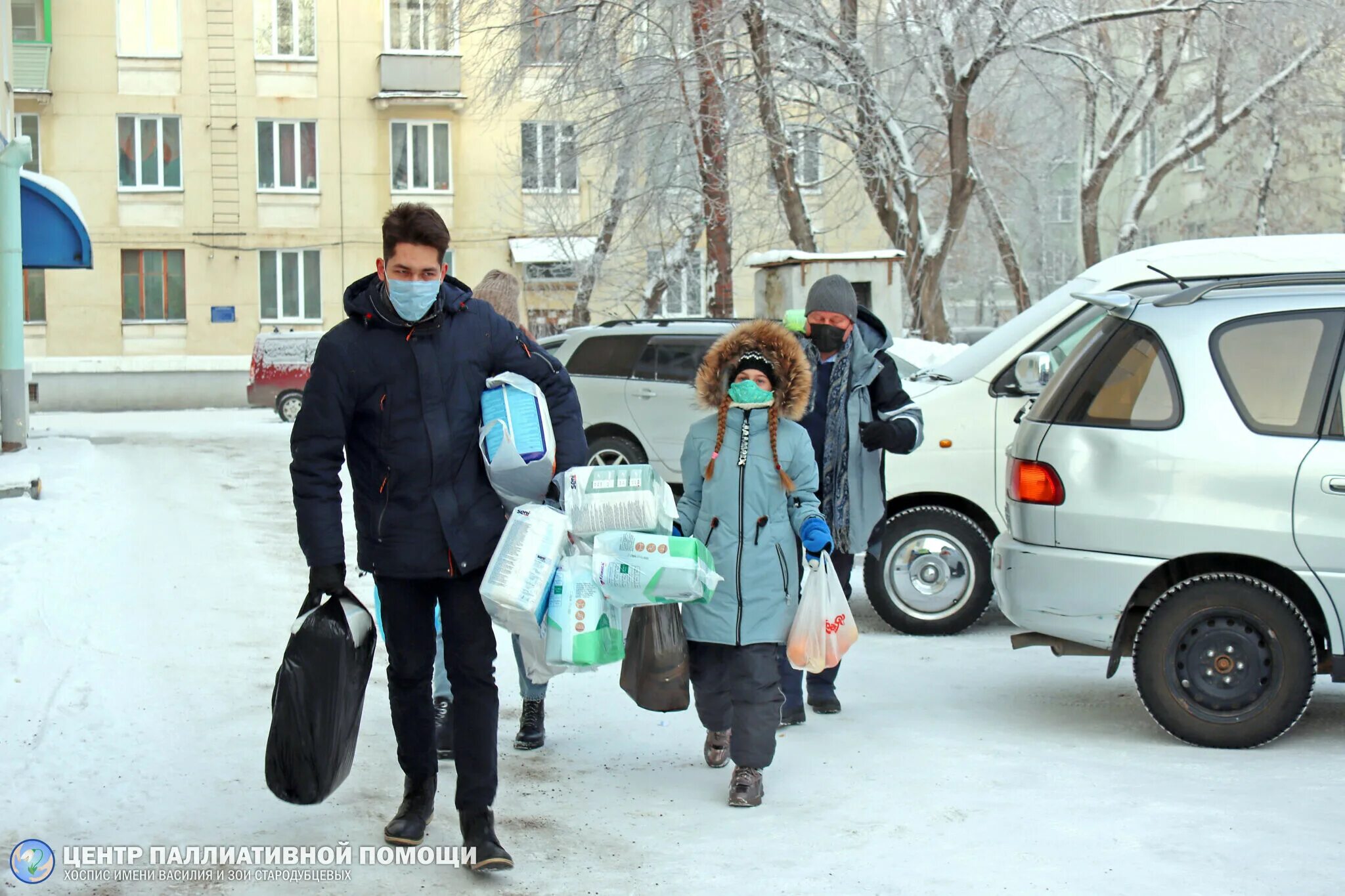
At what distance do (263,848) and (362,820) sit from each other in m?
0.40

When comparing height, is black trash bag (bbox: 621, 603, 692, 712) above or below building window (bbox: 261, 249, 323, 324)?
below

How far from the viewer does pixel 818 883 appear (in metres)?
4.30

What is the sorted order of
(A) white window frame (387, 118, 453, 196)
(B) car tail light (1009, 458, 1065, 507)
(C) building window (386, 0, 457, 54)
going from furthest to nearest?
1. (A) white window frame (387, 118, 453, 196)
2. (C) building window (386, 0, 457, 54)
3. (B) car tail light (1009, 458, 1065, 507)

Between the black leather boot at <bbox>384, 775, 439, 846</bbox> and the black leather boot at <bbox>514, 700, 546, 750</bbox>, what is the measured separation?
1.18 m

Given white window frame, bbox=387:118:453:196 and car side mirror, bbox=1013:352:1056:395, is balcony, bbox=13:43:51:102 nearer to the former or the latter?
white window frame, bbox=387:118:453:196

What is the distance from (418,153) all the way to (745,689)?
33.4 metres

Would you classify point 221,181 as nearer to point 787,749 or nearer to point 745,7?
point 745,7

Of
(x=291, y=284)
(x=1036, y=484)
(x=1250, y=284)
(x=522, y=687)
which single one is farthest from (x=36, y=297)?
(x=1250, y=284)

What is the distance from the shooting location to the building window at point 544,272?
118 ft

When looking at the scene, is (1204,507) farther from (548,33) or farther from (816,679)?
(548,33)

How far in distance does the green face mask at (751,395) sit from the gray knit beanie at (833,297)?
1.08 meters

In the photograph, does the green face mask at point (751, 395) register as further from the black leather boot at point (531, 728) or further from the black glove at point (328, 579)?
the black glove at point (328, 579)

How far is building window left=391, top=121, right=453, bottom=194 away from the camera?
36.9 meters

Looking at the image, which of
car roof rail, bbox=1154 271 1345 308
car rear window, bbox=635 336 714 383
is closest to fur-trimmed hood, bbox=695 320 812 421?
car roof rail, bbox=1154 271 1345 308
